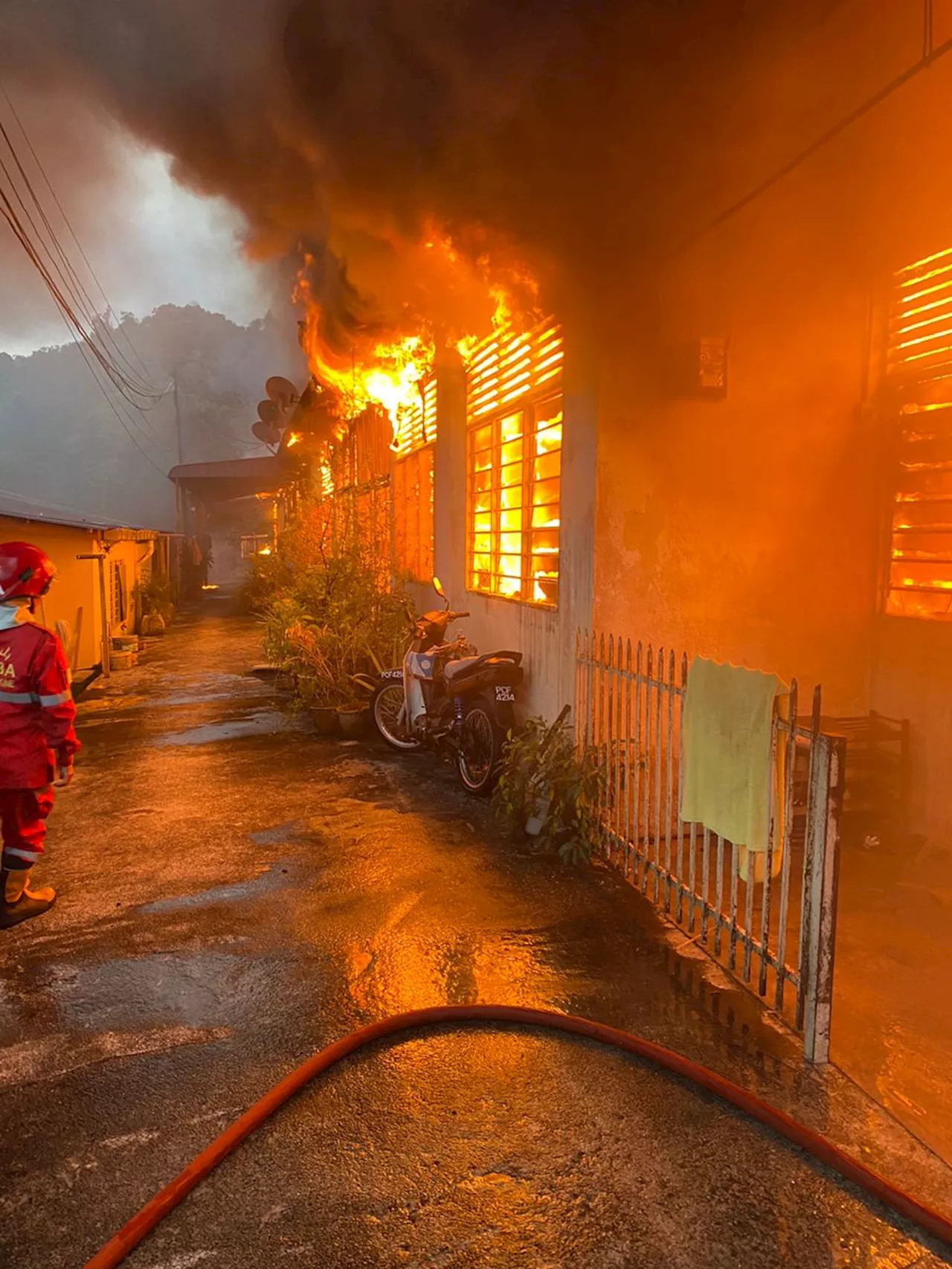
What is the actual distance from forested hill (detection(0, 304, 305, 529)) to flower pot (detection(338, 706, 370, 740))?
7200cm

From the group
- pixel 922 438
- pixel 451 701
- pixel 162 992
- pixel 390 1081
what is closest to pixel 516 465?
pixel 451 701

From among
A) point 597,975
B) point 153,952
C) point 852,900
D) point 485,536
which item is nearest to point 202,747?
point 485,536

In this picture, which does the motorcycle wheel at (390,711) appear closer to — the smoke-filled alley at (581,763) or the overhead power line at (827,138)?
the smoke-filled alley at (581,763)

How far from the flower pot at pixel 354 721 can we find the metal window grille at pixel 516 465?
1.88m

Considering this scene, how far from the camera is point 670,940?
4.22 m

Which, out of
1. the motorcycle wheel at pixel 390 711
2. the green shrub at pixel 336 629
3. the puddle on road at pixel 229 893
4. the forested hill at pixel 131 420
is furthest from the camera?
the forested hill at pixel 131 420

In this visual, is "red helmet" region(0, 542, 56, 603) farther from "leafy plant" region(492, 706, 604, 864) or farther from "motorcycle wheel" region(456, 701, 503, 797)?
"motorcycle wheel" region(456, 701, 503, 797)

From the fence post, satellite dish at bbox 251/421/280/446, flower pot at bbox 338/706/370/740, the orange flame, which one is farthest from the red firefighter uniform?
satellite dish at bbox 251/421/280/446

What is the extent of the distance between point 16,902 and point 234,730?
4686 mm

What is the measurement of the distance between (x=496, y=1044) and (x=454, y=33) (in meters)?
5.57

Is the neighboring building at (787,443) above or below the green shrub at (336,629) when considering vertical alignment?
above

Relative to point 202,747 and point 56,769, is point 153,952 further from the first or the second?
point 202,747

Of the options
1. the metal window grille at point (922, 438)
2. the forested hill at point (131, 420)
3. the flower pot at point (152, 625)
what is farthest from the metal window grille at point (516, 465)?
the forested hill at point (131, 420)

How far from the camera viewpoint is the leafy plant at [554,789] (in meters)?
5.27
